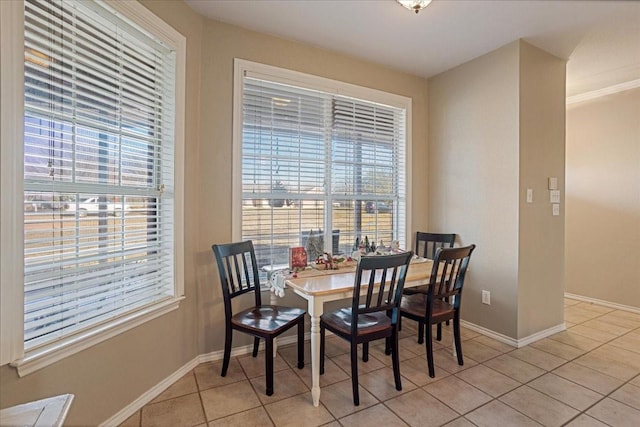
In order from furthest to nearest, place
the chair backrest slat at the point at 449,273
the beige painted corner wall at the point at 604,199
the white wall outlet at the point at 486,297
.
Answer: the beige painted corner wall at the point at 604,199, the white wall outlet at the point at 486,297, the chair backrest slat at the point at 449,273

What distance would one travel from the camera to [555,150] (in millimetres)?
3008

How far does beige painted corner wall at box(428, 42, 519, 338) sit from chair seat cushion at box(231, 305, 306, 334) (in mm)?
1876

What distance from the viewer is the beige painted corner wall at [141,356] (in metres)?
1.41

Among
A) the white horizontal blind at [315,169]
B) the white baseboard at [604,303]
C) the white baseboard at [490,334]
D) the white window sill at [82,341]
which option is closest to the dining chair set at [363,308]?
the white horizontal blind at [315,169]

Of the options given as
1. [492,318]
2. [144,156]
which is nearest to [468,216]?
[492,318]

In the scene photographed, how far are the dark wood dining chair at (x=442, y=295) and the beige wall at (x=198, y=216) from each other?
3.44 feet

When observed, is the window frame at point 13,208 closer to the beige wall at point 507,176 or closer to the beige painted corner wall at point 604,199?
the beige wall at point 507,176

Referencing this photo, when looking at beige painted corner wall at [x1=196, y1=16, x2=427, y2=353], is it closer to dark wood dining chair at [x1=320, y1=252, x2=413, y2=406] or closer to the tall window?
the tall window

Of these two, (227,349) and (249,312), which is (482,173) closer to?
(249,312)

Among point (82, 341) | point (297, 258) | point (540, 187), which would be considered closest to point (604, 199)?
point (540, 187)

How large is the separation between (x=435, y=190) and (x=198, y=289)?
104 inches

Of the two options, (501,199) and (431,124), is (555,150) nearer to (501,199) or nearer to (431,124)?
(501,199)

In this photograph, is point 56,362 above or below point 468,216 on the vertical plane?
below

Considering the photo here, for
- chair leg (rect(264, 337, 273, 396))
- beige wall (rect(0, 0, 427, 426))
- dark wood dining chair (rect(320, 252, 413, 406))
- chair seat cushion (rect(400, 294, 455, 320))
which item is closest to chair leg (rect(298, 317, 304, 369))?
dark wood dining chair (rect(320, 252, 413, 406))
